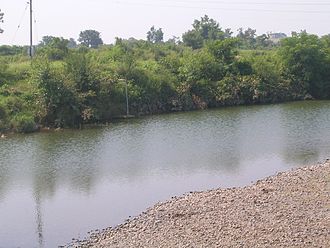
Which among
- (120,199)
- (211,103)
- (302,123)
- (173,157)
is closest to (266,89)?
(211,103)

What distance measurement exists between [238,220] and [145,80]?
3681 cm

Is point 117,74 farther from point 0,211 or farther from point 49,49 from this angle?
point 0,211

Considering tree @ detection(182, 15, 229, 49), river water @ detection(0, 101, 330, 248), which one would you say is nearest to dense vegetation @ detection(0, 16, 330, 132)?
river water @ detection(0, 101, 330, 248)

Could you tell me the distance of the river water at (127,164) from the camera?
74.9ft

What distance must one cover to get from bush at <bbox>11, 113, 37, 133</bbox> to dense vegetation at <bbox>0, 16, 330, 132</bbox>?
0.28 ft

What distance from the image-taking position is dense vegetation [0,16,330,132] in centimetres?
4656

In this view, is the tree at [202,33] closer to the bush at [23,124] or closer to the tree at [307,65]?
the tree at [307,65]

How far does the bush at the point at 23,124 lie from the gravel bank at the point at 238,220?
23376mm

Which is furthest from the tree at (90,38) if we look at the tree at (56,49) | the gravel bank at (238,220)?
the gravel bank at (238,220)

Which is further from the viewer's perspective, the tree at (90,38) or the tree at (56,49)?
the tree at (90,38)

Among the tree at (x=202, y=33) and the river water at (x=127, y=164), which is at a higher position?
the tree at (x=202, y=33)

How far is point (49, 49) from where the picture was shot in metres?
61.2

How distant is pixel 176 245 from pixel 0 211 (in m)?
10.0

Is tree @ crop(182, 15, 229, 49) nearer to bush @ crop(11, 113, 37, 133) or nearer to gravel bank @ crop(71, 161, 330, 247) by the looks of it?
bush @ crop(11, 113, 37, 133)
